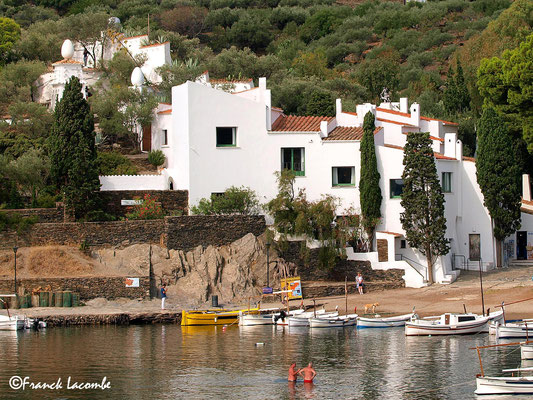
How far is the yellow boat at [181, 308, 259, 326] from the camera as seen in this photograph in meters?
51.2

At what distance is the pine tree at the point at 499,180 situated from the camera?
60406mm

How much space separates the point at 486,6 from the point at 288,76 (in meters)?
64.1

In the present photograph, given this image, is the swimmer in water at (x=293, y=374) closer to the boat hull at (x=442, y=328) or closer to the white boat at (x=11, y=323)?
the boat hull at (x=442, y=328)

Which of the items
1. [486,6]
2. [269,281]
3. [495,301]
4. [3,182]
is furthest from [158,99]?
[486,6]

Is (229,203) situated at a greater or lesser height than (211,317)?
greater

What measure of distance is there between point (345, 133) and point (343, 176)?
3266 mm

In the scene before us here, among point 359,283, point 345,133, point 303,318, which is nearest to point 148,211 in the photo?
point 303,318

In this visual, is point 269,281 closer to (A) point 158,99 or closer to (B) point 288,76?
(A) point 158,99

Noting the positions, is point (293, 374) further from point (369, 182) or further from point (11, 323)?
point (369, 182)

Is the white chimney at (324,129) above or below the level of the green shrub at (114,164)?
above

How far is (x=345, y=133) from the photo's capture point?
62688mm

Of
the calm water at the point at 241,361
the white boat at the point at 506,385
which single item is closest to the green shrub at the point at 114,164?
the calm water at the point at 241,361

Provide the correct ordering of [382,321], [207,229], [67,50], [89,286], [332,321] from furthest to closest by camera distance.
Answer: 1. [67,50]
2. [207,229]
3. [89,286]
4. [332,321]
5. [382,321]

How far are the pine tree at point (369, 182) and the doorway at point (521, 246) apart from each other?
11102 mm
